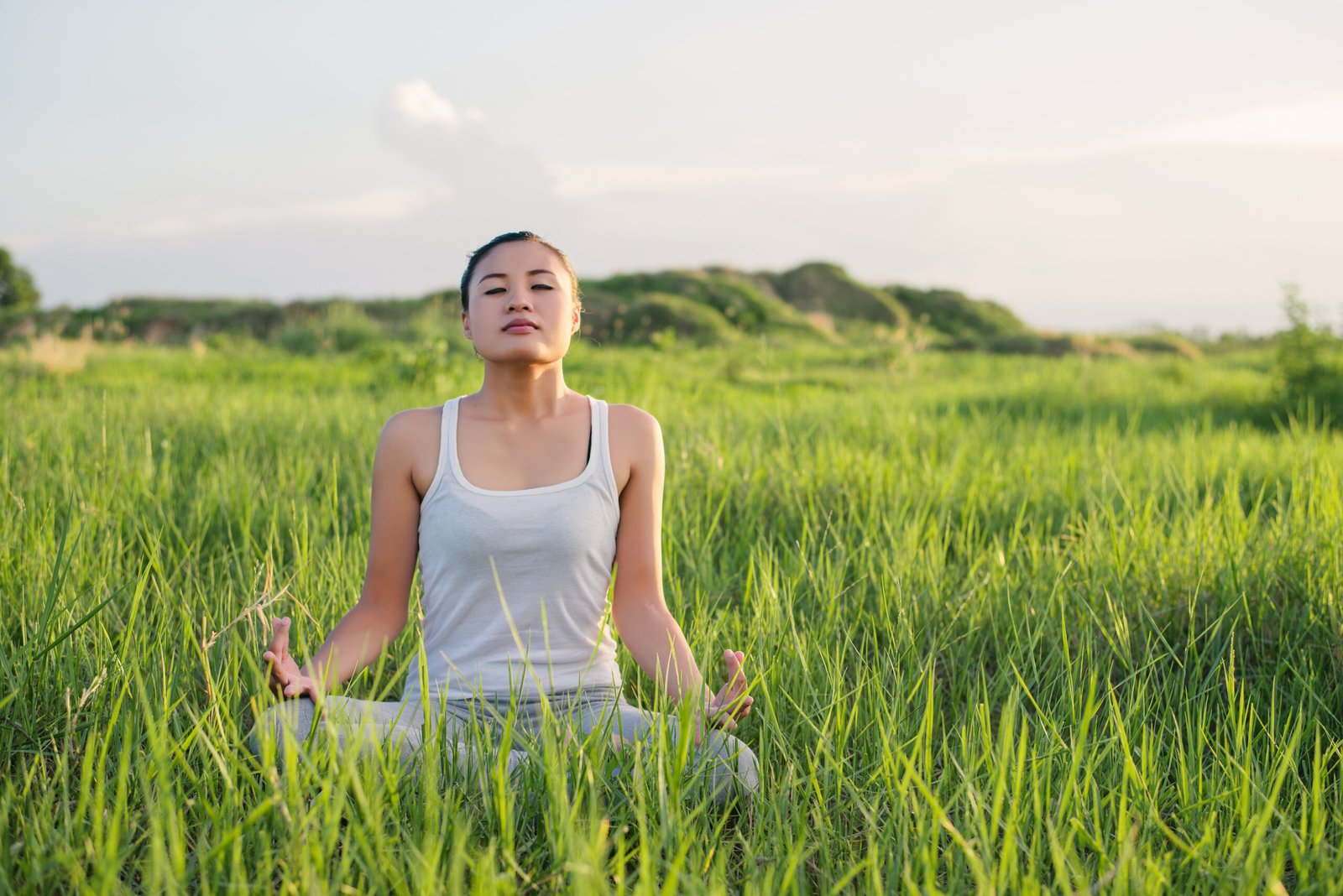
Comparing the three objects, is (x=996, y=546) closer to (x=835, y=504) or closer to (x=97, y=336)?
(x=835, y=504)

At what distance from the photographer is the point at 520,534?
184cm

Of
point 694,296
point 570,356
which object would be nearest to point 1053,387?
point 570,356

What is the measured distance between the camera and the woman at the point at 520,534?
183 centimetres

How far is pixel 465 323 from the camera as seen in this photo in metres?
1.98

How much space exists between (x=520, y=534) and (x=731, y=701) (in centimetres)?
50

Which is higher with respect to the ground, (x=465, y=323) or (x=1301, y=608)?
(x=465, y=323)

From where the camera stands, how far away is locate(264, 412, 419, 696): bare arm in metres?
1.91

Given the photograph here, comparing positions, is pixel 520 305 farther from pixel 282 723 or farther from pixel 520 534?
pixel 282 723

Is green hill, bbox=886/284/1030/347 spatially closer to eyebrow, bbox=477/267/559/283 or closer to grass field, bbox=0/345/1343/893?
grass field, bbox=0/345/1343/893

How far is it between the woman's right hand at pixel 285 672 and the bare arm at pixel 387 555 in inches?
6.4

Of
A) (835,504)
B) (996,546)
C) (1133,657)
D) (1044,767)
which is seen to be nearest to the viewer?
(1044,767)

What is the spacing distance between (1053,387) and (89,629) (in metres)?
7.05

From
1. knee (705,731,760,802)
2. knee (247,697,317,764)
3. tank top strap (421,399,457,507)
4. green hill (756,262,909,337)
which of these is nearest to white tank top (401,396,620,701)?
tank top strap (421,399,457,507)

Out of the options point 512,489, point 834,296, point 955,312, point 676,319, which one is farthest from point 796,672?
point 955,312
